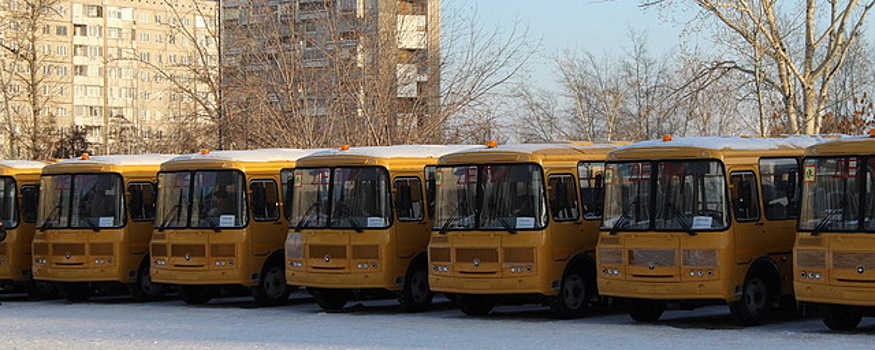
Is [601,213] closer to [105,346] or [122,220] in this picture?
[105,346]

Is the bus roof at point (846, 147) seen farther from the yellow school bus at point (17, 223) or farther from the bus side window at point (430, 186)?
the yellow school bus at point (17, 223)

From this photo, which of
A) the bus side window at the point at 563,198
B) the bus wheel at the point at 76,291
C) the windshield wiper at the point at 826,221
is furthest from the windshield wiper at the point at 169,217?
the windshield wiper at the point at 826,221

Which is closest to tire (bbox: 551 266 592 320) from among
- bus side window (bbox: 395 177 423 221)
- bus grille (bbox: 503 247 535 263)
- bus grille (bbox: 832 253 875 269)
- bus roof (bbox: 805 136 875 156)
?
bus grille (bbox: 503 247 535 263)

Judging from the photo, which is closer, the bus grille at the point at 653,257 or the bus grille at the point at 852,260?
the bus grille at the point at 852,260

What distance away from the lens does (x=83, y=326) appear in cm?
2012

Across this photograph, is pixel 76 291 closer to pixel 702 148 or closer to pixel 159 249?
pixel 159 249

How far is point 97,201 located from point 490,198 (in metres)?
7.81

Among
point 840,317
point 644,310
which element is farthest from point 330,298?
point 840,317

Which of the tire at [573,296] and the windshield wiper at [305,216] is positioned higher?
the windshield wiper at [305,216]

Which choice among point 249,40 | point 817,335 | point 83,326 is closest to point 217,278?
point 83,326

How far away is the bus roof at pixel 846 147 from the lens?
57.7 ft

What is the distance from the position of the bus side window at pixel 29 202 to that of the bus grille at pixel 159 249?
347cm

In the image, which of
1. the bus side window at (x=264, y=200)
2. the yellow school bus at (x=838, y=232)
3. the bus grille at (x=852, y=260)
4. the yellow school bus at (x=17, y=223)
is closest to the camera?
the bus grille at (x=852, y=260)

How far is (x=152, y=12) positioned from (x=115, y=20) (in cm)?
284
